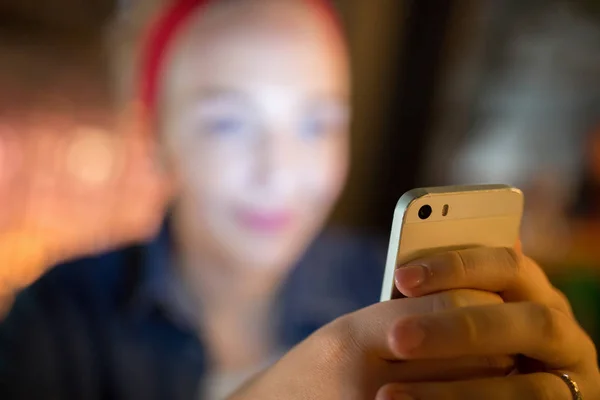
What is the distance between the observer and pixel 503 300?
1.18 ft

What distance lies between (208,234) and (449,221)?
1.47 feet

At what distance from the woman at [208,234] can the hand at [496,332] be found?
0.37 metres

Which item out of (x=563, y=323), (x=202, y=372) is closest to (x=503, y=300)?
(x=563, y=323)

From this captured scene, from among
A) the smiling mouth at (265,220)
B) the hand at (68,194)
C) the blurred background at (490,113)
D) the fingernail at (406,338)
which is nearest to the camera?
the fingernail at (406,338)

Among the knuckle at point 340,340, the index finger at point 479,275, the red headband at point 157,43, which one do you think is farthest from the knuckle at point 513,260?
the red headband at point 157,43

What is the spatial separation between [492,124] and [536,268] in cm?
69

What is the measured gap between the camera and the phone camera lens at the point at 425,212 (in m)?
0.36

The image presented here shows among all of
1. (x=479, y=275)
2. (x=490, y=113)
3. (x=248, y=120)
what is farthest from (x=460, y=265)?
(x=490, y=113)

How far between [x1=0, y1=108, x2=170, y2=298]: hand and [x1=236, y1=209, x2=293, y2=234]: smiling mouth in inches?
4.1

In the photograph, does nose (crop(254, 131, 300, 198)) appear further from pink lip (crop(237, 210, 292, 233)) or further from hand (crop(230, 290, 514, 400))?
hand (crop(230, 290, 514, 400))

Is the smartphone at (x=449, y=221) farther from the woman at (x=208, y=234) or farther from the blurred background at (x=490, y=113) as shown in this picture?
the blurred background at (x=490, y=113)

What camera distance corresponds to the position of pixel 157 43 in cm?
69

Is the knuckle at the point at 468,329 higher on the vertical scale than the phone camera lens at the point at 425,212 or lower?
lower

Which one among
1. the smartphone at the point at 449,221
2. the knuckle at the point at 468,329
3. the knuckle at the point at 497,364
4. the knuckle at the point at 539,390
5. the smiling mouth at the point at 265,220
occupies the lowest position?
the smiling mouth at the point at 265,220
